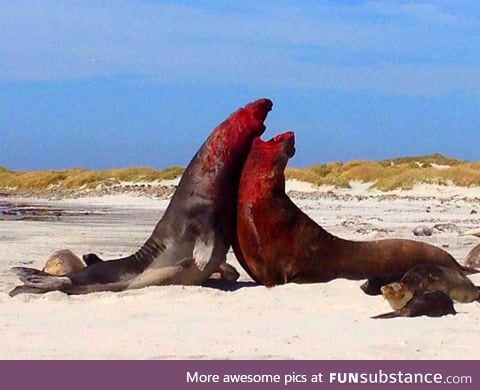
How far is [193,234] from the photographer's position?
8.81 metres

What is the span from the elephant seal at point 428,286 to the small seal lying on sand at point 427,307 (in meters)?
0.23

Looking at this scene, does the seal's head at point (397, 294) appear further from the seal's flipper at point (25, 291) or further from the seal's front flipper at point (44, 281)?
the seal's flipper at point (25, 291)

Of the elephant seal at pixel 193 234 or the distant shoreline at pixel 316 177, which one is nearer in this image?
the elephant seal at pixel 193 234

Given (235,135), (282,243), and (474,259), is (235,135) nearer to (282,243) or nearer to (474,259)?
(282,243)

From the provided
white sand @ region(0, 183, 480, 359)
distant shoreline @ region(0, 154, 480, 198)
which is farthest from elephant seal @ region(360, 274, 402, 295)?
distant shoreline @ region(0, 154, 480, 198)

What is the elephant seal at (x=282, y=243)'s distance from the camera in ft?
29.1

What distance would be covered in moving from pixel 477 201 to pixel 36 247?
51.6 ft

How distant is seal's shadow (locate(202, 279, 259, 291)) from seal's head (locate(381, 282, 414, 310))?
1929 millimetres

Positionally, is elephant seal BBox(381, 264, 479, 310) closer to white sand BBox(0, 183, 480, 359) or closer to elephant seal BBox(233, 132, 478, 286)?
white sand BBox(0, 183, 480, 359)

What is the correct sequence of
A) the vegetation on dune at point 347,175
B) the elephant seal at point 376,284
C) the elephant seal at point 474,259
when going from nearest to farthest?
the elephant seal at point 376,284, the elephant seal at point 474,259, the vegetation on dune at point 347,175

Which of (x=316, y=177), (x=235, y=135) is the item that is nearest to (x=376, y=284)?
(x=235, y=135)

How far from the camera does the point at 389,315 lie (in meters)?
7.13

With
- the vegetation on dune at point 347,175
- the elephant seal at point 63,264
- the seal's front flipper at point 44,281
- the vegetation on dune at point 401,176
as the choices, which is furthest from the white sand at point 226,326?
the vegetation on dune at point 347,175
